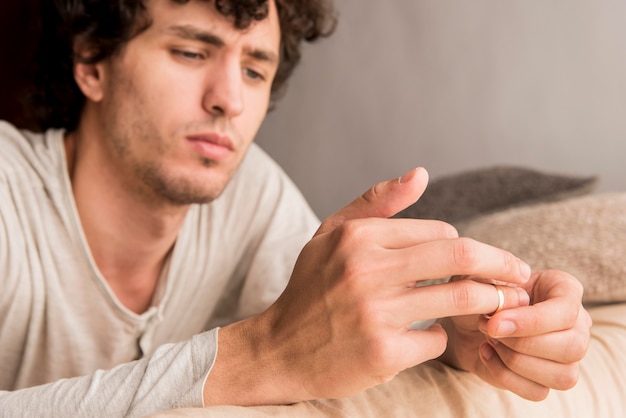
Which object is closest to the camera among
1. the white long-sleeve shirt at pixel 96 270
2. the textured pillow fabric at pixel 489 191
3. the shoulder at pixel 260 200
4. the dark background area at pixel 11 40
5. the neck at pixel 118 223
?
the white long-sleeve shirt at pixel 96 270

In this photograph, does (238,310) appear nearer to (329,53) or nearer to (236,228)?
(236,228)

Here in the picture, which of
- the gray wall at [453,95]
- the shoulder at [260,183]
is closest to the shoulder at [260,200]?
the shoulder at [260,183]

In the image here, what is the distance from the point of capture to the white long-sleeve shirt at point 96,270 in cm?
120

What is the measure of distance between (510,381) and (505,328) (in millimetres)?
96

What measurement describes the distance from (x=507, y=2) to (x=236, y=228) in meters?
1.25

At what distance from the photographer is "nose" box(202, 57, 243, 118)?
1244 millimetres

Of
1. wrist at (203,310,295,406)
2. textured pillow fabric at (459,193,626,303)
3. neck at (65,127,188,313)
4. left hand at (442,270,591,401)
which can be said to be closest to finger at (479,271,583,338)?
left hand at (442,270,591,401)

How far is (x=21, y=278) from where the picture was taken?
1.18 metres

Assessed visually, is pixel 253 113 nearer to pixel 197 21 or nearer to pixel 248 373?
pixel 197 21

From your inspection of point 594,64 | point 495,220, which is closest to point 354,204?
point 495,220

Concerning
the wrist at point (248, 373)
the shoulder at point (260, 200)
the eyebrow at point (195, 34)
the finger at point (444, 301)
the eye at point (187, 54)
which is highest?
the eyebrow at point (195, 34)

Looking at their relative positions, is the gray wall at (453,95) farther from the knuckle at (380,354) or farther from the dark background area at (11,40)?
the knuckle at (380,354)

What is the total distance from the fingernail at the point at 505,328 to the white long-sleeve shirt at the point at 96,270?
483mm

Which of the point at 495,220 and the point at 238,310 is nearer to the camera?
the point at 495,220
